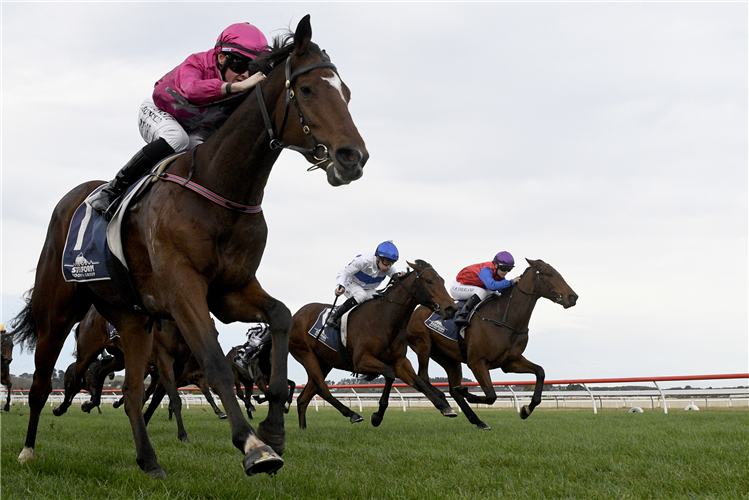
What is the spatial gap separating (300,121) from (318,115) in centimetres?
14

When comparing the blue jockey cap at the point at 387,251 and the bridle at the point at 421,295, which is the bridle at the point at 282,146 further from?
the blue jockey cap at the point at 387,251

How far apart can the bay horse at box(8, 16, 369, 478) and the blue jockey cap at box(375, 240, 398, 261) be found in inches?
227

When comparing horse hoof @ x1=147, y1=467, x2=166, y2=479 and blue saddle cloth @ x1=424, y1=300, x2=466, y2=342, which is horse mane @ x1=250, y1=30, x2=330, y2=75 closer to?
horse hoof @ x1=147, y1=467, x2=166, y2=479

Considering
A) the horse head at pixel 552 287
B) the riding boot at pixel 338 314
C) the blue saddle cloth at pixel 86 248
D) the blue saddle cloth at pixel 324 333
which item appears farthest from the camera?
the horse head at pixel 552 287

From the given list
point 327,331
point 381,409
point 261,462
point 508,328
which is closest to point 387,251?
point 327,331

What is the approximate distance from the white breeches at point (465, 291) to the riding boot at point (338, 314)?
2055mm

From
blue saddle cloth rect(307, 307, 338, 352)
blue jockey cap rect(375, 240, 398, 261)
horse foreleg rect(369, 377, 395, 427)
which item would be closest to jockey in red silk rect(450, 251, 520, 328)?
blue jockey cap rect(375, 240, 398, 261)

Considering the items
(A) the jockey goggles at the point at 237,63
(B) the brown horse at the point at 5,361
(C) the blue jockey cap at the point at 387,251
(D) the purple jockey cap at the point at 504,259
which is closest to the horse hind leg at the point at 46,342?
(A) the jockey goggles at the point at 237,63

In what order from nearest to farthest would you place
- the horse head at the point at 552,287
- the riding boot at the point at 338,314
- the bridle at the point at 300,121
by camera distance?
the bridle at the point at 300,121 → the riding boot at the point at 338,314 → the horse head at the point at 552,287

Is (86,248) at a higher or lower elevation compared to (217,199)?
lower

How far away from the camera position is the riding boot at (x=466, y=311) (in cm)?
1045

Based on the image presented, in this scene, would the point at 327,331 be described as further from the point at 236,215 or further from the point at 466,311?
the point at 236,215

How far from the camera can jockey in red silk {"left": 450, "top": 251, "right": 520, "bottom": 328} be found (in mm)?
10570

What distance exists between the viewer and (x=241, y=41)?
4535 millimetres
